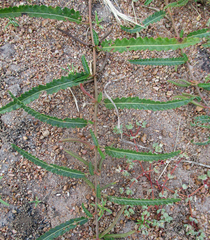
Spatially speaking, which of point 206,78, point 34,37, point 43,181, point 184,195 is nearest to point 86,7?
point 34,37

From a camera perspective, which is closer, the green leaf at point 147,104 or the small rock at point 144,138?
the green leaf at point 147,104

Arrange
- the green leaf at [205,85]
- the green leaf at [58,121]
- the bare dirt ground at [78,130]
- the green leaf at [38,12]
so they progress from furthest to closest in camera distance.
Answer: the green leaf at [205,85] < the bare dirt ground at [78,130] < the green leaf at [38,12] < the green leaf at [58,121]

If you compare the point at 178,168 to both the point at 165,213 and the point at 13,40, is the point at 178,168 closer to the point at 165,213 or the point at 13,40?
the point at 165,213

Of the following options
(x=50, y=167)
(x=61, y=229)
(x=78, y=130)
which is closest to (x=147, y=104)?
(x=78, y=130)

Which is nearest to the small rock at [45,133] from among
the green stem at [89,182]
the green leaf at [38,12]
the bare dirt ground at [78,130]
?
the bare dirt ground at [78,130]

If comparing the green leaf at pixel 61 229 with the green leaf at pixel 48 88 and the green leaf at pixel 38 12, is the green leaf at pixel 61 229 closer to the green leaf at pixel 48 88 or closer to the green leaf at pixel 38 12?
the green leaf at pixel 48 88

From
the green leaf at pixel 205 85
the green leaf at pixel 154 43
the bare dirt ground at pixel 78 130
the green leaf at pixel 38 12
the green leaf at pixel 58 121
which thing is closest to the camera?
the green leaf at pixel 154 43

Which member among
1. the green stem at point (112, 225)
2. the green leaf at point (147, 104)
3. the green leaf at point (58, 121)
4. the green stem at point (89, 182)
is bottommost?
the green stem at point (112, 225)

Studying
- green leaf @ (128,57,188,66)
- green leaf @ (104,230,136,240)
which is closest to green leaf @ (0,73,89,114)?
green leaf @ (128,57,188,66)
